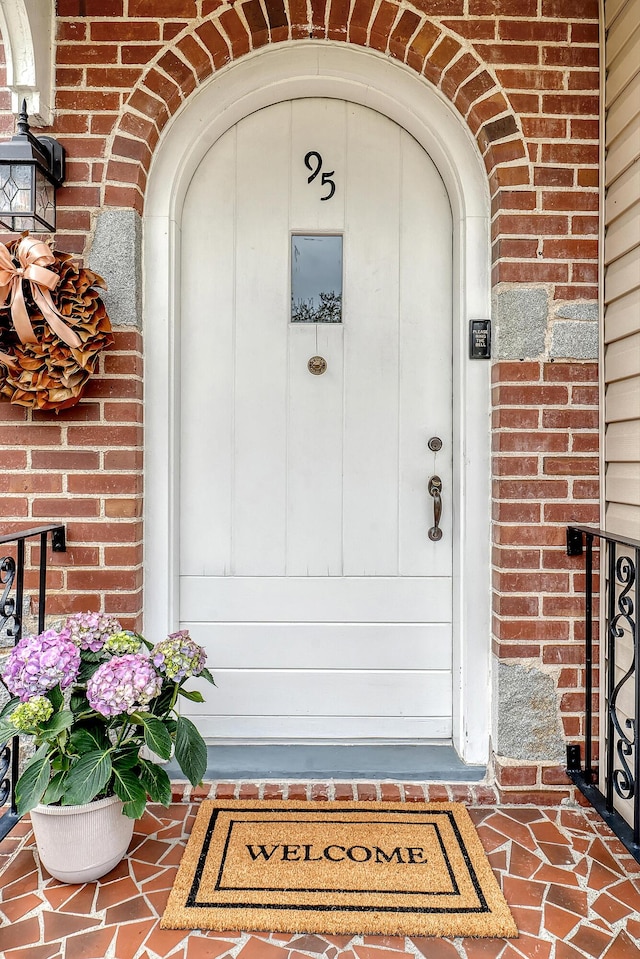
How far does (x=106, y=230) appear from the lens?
1.95 metres

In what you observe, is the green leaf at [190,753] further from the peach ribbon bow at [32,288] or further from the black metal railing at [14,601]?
the peach ribbon bow at [32,288]

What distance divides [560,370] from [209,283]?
1184 millimetres

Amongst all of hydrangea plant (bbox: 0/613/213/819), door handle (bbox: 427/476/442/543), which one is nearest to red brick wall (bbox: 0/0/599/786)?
door handle (bbox: 427/476/442/543)

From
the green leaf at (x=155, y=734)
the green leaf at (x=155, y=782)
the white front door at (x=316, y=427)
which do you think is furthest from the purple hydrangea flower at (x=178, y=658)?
the white front door at (x=316, y=427)

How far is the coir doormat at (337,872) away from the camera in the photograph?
146 cm

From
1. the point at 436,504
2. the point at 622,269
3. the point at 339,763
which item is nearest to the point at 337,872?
the point at 339,763

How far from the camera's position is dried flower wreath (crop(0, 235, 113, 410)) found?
69.2 inches

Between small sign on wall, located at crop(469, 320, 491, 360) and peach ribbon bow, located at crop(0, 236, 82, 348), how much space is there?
1194 mm

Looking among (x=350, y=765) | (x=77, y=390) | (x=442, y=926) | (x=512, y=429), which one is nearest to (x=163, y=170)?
(x=77, y=390)

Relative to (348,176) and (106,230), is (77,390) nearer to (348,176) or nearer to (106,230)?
(106,230)

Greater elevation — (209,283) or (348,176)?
(348,176)

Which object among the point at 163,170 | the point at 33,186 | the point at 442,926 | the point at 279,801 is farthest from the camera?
the point at 163,170

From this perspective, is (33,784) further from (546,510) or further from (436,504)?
(546,510)

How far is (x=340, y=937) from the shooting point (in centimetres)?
143
